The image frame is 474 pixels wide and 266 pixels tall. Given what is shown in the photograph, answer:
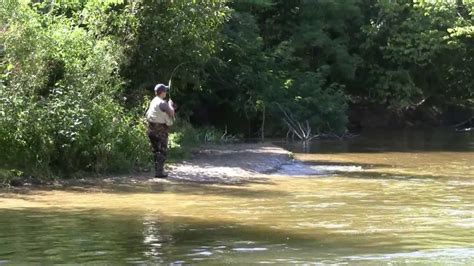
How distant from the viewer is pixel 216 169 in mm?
17984

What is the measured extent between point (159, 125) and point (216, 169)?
1982 mm

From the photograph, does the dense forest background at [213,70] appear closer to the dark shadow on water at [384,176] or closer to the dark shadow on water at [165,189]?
the dark shadow on water at [165,189]

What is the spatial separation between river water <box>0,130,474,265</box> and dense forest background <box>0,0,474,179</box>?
179cm

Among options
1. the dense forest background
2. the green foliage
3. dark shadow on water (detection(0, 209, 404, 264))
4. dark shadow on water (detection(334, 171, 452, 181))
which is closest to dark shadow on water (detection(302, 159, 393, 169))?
dark shadow on water (detection(334, 171, 452, 181))

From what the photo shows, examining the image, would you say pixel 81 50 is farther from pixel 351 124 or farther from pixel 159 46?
pixel 351 124

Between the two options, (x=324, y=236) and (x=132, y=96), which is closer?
(x=324, y=236)

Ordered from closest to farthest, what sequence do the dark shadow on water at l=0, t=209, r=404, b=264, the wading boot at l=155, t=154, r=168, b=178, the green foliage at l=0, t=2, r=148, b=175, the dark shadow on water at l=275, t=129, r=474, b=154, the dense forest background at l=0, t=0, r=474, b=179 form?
1. the dark shadow on water at l=0, t=209, r=404, b=264
2. the green foliage at l=0, t=2, r=148, b=175
3. the dense forest background at l=0, t=0, r=474, b=179
4. the wading boot at l=155, t=154, r=168, b=178
5. the dark shadow on water at l=275, t=129, r=474, b=154

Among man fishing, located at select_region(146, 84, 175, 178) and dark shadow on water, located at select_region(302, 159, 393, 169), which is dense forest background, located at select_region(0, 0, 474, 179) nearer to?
man fishing, located at select_region(146, 84, 175, 178)

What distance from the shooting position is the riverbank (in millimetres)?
15633

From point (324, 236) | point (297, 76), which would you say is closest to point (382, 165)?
point (324, 236)

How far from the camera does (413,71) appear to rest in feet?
142

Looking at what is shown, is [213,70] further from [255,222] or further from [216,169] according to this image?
[255,222]

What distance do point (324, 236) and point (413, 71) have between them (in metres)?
34.4

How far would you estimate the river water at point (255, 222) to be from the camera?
346 inches
